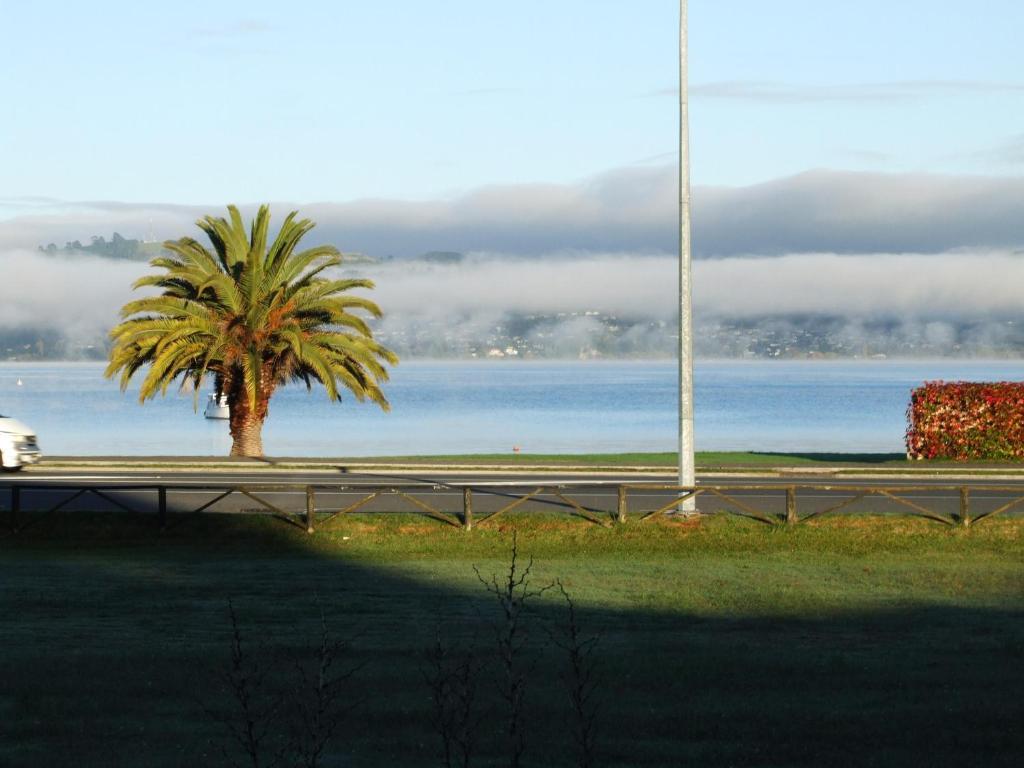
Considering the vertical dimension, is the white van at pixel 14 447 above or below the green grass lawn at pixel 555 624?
above

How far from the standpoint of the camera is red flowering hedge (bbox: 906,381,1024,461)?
37.4 metres

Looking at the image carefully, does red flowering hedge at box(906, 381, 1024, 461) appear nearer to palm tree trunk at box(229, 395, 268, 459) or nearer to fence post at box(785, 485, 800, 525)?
fence post at box(785, 485, 800, 525)

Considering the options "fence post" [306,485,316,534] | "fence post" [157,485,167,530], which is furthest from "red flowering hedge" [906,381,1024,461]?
"fence post" [157,485,167,530]

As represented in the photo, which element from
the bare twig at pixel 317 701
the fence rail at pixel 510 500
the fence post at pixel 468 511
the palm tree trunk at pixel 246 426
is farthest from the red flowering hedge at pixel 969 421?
the bare twig at pixel 317 701

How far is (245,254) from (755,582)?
23969 millimetres

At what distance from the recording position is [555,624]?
14.8 meters

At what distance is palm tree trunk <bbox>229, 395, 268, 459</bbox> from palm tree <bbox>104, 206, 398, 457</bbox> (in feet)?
0.09

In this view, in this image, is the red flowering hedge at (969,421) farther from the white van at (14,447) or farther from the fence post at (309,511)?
the white van at (14,447)

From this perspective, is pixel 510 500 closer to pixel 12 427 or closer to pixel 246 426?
pixel 12 427

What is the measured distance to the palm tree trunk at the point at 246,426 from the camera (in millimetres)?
38531

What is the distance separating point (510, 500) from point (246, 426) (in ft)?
49.6

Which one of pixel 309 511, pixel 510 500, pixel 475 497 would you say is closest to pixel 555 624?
pixel 309 511

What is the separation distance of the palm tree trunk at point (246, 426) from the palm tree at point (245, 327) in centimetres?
3

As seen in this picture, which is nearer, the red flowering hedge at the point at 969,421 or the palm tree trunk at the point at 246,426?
the red flowering hedge at the point at 969,421
